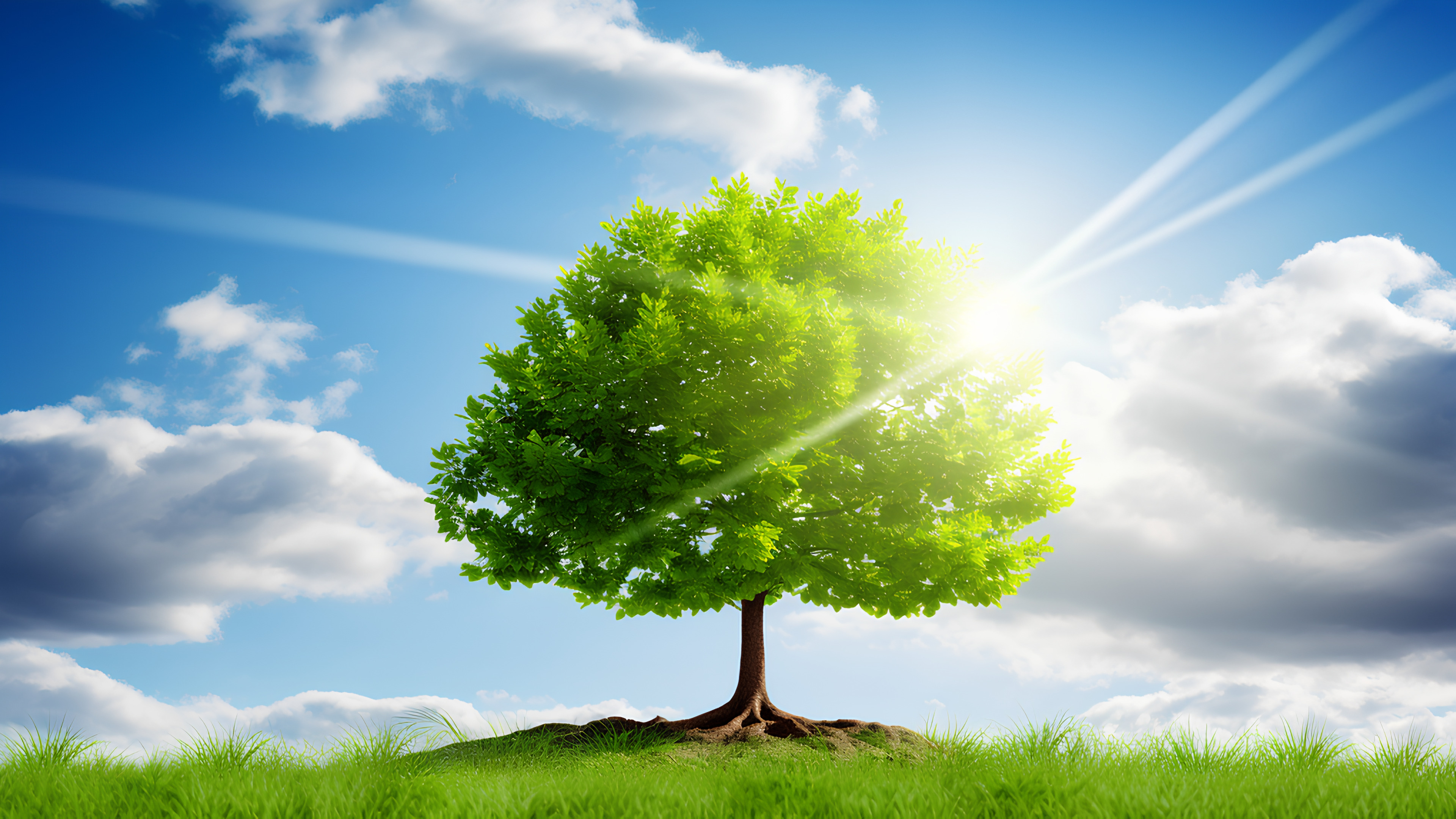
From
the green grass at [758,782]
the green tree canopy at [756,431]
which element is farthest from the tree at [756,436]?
the green grass at [758,782]

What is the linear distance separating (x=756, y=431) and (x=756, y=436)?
104mm

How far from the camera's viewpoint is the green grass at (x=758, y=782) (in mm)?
7723

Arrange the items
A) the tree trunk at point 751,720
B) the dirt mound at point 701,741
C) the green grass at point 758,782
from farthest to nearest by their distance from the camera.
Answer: the tree trunk at point 751,720, the dirt mound at point 701,741, the green grass at point 758,782

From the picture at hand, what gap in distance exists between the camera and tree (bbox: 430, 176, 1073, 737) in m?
13.9

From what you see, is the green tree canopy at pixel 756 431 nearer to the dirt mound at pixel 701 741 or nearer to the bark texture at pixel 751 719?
the bark texture at pixel 751 719

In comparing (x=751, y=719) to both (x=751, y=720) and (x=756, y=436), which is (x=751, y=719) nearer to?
(x=751, y=720)

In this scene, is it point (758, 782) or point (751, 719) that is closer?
point (758, 782)

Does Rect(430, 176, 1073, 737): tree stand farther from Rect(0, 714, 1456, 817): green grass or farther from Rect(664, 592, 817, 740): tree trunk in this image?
Rect(0, 714, 1456, 817): green grass

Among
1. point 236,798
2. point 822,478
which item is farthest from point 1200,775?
point 236,798

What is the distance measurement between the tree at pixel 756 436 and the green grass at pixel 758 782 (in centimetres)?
374

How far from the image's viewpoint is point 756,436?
45.7ft

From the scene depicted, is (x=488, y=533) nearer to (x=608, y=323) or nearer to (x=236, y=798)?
(x=608, y=323)

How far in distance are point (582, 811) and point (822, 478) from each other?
9.15 m

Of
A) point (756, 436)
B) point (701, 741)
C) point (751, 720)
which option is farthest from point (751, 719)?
point (756, 436)
